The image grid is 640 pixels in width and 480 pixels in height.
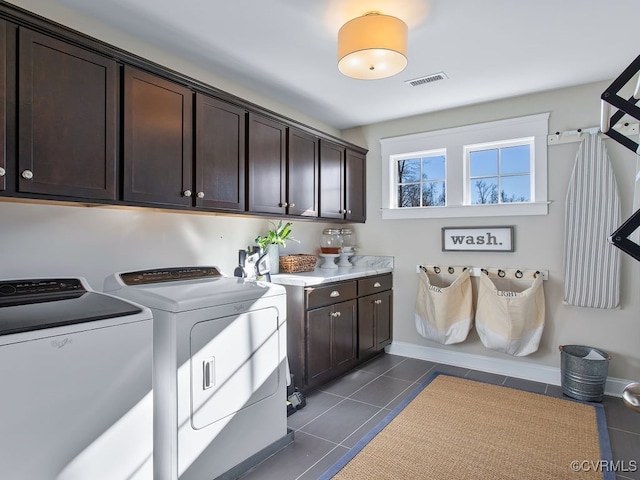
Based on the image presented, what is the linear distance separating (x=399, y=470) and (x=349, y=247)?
252 centimetres

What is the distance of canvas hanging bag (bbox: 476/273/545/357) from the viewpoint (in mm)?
3213

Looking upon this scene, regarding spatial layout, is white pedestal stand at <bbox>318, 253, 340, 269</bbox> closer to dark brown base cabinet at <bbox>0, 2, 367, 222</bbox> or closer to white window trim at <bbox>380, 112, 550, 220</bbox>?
white window trim at <bbox>380, 112, 550, 220</bbox>

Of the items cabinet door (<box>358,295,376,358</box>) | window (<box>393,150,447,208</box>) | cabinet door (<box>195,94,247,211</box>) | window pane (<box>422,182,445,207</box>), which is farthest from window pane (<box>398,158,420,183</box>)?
cabinet door (<box>195,94,247,211</box>)

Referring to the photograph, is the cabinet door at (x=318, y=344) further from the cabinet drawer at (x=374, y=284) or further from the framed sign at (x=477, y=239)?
the framed sign at (x=477, y=239)

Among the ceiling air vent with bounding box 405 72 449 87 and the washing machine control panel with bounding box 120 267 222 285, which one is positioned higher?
the ceiling air vent with bounding box 405 72 449 87

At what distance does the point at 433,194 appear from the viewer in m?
3.92

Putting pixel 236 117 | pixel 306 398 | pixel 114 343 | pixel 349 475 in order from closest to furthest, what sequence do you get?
pixel 114 343
pixel 349 475
pixel 236 117
pixel 306 398

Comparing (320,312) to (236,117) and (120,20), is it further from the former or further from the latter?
(120,20)

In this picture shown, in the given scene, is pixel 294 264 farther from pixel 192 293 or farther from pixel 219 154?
pixel 192 293

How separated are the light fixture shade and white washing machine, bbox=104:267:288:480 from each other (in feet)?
4.54

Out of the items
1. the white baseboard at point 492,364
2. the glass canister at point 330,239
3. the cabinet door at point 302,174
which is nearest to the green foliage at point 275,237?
the cabinet door at point 302,174

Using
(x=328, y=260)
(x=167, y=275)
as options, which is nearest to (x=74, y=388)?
(x=167, y=275)

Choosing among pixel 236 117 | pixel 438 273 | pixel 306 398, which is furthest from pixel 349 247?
pixel 236 117

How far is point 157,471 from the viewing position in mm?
1810
